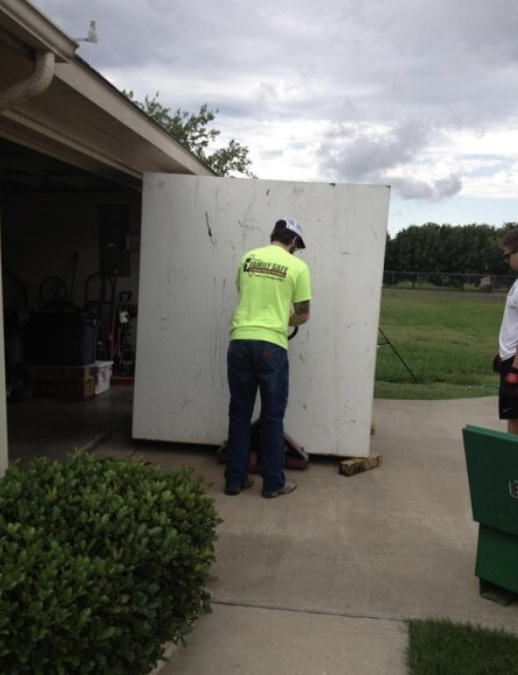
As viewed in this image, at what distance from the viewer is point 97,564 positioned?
200 centimetres

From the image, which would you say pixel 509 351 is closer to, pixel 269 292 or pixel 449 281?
pixel 269 292

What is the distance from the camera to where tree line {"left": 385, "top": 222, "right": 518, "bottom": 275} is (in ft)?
199

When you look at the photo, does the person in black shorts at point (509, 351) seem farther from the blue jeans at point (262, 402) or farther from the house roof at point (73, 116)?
the house roof at point (73, 116)

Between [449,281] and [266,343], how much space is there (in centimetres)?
4416

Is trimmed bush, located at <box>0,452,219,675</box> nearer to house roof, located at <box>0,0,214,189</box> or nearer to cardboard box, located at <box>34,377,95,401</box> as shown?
house roof, located at <box>0,0,214,189</box>

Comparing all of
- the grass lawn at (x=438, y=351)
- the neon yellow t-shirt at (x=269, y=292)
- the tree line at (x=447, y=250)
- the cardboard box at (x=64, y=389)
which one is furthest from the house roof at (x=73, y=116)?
the tree line at (x=447, y=250)

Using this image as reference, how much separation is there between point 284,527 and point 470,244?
2462 inches

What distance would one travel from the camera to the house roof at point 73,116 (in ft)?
9.14

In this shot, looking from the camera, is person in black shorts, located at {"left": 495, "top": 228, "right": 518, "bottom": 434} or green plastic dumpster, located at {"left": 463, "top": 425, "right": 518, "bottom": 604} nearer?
green plastic dumpster, located at {"left": 463, "top": 425, "right": 518, "bottom": 604}

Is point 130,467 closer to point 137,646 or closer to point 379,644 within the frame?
point 137,646

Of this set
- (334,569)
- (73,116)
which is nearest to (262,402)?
(334,569)

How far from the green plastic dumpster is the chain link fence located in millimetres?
40188

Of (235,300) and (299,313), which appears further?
(235,300)

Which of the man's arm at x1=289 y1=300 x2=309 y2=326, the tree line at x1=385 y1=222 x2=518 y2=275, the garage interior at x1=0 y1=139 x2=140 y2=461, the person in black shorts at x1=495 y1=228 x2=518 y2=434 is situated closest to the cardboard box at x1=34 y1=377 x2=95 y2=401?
the garage interior at x1=0 y1=139 x2=140 y2=461
